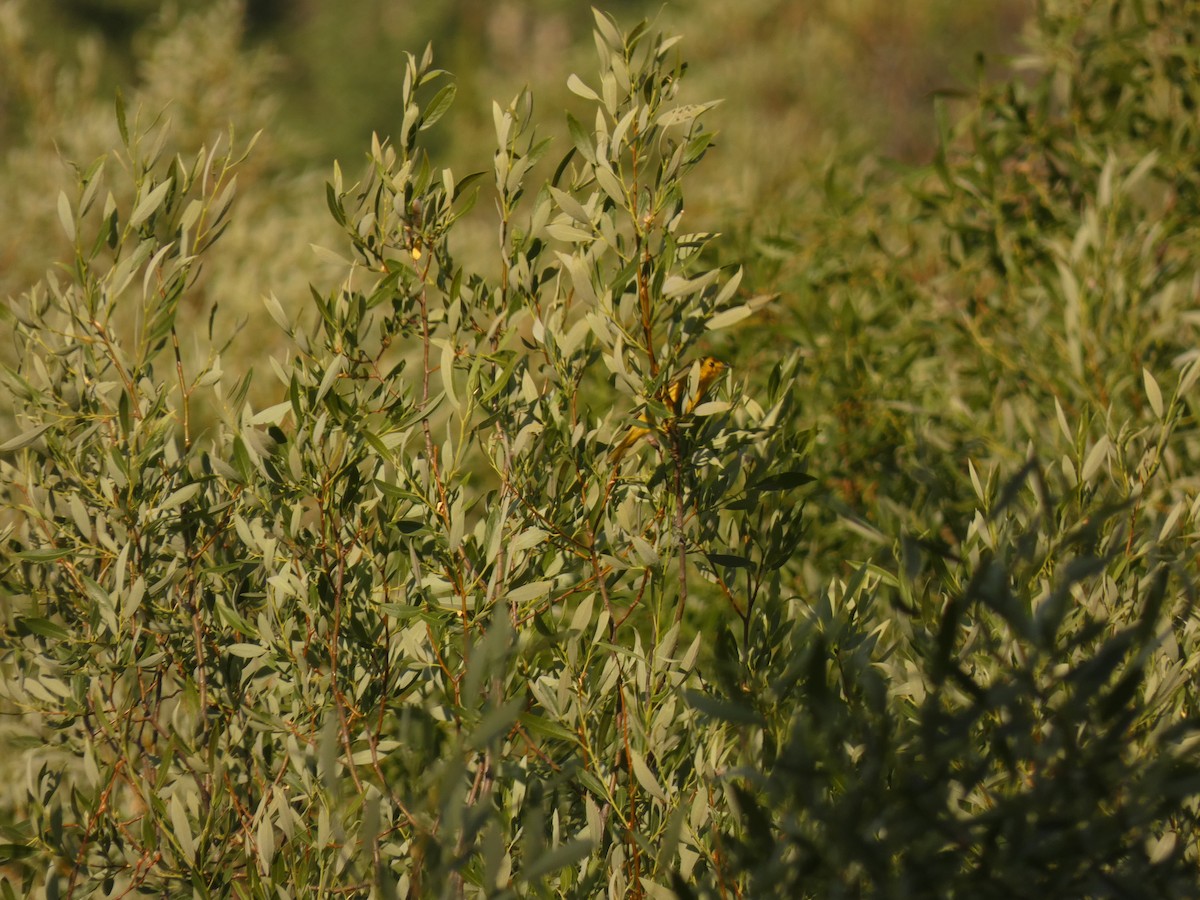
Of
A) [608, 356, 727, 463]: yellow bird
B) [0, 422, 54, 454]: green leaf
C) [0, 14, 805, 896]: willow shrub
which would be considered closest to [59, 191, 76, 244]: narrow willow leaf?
[0, 14, 805, 896]: willow shrub

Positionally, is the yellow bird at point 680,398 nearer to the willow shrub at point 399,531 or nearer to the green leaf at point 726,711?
the willow shrub at point 399,531

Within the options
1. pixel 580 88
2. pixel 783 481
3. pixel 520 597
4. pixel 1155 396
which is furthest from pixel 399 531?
pixel 1155 396

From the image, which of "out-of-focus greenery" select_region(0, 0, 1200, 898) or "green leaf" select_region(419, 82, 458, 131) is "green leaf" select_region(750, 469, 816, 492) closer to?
"out-of-focus greenery" select_region(0, 0, 1200, 898)

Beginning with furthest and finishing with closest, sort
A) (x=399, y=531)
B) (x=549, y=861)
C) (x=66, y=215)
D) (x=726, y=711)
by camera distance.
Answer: (x=66, y=215), (x=399, y=531), (x=726, y=711), (x=549, y=861)

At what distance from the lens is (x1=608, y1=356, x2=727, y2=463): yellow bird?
162 cm

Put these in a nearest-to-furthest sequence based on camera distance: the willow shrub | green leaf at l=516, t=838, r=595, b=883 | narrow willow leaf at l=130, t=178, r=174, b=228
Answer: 1. green leaf at l=516, t=838, r=595, b=883
2. the willow shrub
3. narrow willow leaf at l=130, t=178, r=174, b=228

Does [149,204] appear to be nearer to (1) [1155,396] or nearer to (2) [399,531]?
(2) [399,531]

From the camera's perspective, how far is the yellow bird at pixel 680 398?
5.30ft

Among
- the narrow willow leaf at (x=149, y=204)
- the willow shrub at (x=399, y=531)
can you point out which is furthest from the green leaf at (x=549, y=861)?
the narrow willow leaf at (x=149, y=204)

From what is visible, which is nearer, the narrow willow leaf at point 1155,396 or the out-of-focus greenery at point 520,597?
the out-of-focus greenery at point 520,597

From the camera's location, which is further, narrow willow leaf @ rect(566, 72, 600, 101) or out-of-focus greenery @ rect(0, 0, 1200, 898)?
narrow willow leaf @ rect(566, 72, 600, 101)

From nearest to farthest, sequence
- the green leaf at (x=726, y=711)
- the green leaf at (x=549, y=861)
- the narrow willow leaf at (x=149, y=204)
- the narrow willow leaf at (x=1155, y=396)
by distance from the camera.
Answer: the green leaf at (x=549, y=861) < the green leaf at (x=726, y=711) < the narrow willow leaf at (x=149, y=204) < the narrow willow leaf at (x=1155, y=396)

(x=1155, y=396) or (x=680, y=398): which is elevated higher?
(x=680, y=398)

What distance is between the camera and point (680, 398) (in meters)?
1.65
